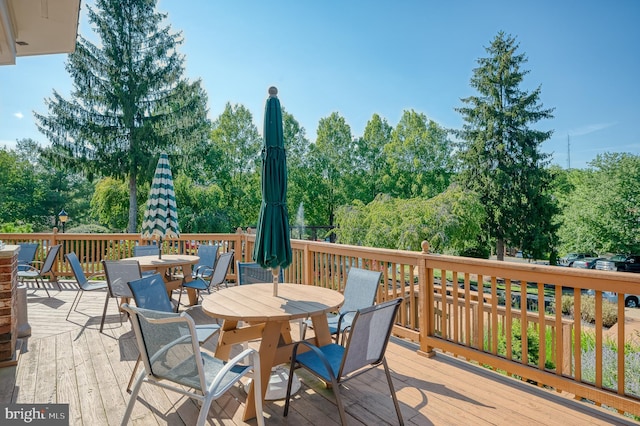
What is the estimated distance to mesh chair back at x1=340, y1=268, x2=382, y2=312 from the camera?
10.3ft

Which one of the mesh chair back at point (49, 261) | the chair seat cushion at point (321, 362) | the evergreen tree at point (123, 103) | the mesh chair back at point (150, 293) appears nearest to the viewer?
the chair seat cushion at point (321, 362)

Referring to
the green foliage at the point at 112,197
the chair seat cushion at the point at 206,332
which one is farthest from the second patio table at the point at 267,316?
the green foliage at the point at 112,197

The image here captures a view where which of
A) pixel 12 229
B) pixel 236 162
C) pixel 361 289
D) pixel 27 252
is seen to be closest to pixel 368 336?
pixel 361 289

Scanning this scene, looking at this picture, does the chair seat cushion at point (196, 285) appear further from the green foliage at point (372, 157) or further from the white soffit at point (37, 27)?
the green foliage at point (372, 157)

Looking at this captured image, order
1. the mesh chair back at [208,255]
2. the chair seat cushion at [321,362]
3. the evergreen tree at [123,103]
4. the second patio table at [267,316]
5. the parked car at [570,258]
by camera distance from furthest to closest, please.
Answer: the parked car at [570,258], the evergreen tree at [123,103], the mesh chair back at [208,255], the second patio table at [267,316], the chair seat cushion at [321,362]

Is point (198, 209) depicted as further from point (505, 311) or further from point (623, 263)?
point (623, 263)

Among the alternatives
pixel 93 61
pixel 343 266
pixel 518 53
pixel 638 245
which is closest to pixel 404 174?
pixel 518 53

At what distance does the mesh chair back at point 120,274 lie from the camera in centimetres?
409

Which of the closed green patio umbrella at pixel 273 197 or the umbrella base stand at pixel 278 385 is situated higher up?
the closed green patio umbrella at pixel 273 197

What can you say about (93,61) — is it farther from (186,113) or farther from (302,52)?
(302,52)

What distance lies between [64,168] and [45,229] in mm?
16586

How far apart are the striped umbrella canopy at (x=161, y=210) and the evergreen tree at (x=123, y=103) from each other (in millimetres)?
9451

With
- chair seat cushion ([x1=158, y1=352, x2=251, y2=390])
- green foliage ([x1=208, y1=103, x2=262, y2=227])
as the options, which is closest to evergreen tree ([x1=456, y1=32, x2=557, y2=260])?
green foliage ([x1=208, y1=103, x2=262, y2=227])

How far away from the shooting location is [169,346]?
1.89 metres
